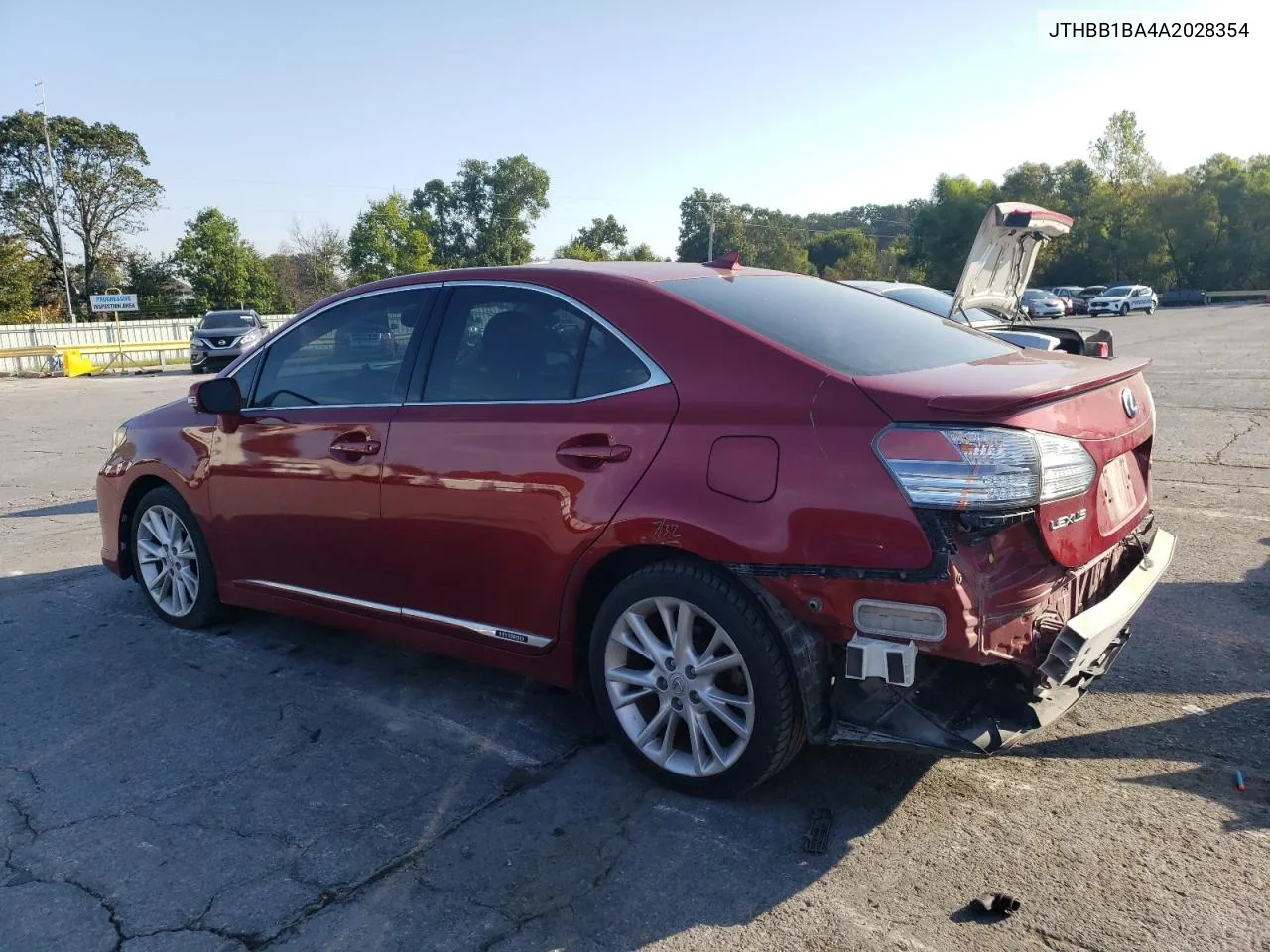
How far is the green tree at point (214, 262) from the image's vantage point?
52562 mm

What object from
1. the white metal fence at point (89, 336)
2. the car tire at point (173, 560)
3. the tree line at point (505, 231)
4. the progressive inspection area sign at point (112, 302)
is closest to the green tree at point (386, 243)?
the tree line at point (505, 231)

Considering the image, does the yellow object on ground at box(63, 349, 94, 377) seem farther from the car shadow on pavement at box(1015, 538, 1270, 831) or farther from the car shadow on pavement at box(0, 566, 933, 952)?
the car shadow on pavement at box(1015, 538, 1270, 831)

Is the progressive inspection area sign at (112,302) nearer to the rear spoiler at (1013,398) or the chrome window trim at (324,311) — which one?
the chrome window trim at (324,311)

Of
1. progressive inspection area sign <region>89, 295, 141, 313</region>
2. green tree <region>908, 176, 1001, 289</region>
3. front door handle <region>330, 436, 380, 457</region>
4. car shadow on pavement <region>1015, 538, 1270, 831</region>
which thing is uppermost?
green tree <region>908, 176, 1001, 289</region>

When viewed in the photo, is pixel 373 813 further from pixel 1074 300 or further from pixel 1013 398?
pixel 1074 300

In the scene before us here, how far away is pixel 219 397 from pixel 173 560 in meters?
1.07

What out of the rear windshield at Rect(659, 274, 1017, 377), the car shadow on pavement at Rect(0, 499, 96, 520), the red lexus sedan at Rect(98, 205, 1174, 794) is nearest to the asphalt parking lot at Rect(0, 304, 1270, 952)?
the red lexus sedan at Rect(98, 205, 1174, 794)

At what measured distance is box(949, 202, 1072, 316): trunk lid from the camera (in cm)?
737

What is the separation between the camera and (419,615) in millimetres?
3871

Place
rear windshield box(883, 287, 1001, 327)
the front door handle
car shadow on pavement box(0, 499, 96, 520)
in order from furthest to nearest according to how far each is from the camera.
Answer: rear windshield box(883, 287, 1001, 327), car shadow on pavement box(0, 499, 96, 520), the front door handle

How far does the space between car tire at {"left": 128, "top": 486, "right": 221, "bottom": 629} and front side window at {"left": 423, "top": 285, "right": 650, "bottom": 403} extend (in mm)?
1853

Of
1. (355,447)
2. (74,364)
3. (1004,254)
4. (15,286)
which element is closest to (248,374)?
(355,447)

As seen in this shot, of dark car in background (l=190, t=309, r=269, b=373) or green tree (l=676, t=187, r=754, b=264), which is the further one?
green tree (l=676, t=187, r=754, b=264)

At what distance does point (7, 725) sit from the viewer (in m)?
3.90
